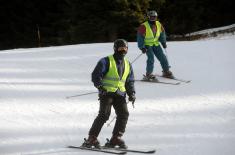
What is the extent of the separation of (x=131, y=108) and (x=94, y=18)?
19.7 metres

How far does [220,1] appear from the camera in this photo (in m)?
35.5

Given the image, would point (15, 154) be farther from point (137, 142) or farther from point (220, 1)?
point (220, 1)

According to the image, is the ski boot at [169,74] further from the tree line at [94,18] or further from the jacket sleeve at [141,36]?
the tree line at [94,18]

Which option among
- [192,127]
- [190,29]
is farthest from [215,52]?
[190,29]

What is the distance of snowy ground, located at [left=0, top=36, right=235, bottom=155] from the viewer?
7.67 m

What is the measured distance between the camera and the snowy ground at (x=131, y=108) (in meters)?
7.67

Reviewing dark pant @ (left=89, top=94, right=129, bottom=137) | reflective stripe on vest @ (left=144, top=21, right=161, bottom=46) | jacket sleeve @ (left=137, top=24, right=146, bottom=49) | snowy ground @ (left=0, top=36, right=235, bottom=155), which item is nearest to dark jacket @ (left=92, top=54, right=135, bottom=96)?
dark pant @ (left=89, top=94, right=129, bottom=137)

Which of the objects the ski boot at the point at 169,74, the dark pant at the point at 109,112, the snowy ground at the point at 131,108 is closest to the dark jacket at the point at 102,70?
the dark pant at the point at 109,112

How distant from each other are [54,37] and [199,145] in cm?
2787

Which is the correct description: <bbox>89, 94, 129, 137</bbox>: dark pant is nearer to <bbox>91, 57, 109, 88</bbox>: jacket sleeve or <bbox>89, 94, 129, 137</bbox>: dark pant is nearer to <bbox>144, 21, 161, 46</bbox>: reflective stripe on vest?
<bbox>91, 57, 109, 88</bbox>: jacket sleeve

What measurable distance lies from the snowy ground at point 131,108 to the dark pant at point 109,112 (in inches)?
15.6

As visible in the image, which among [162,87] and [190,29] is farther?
[190,29]

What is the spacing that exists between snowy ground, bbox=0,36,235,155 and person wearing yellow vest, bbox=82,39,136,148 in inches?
14.4

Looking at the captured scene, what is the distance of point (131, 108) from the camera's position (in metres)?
9.67
